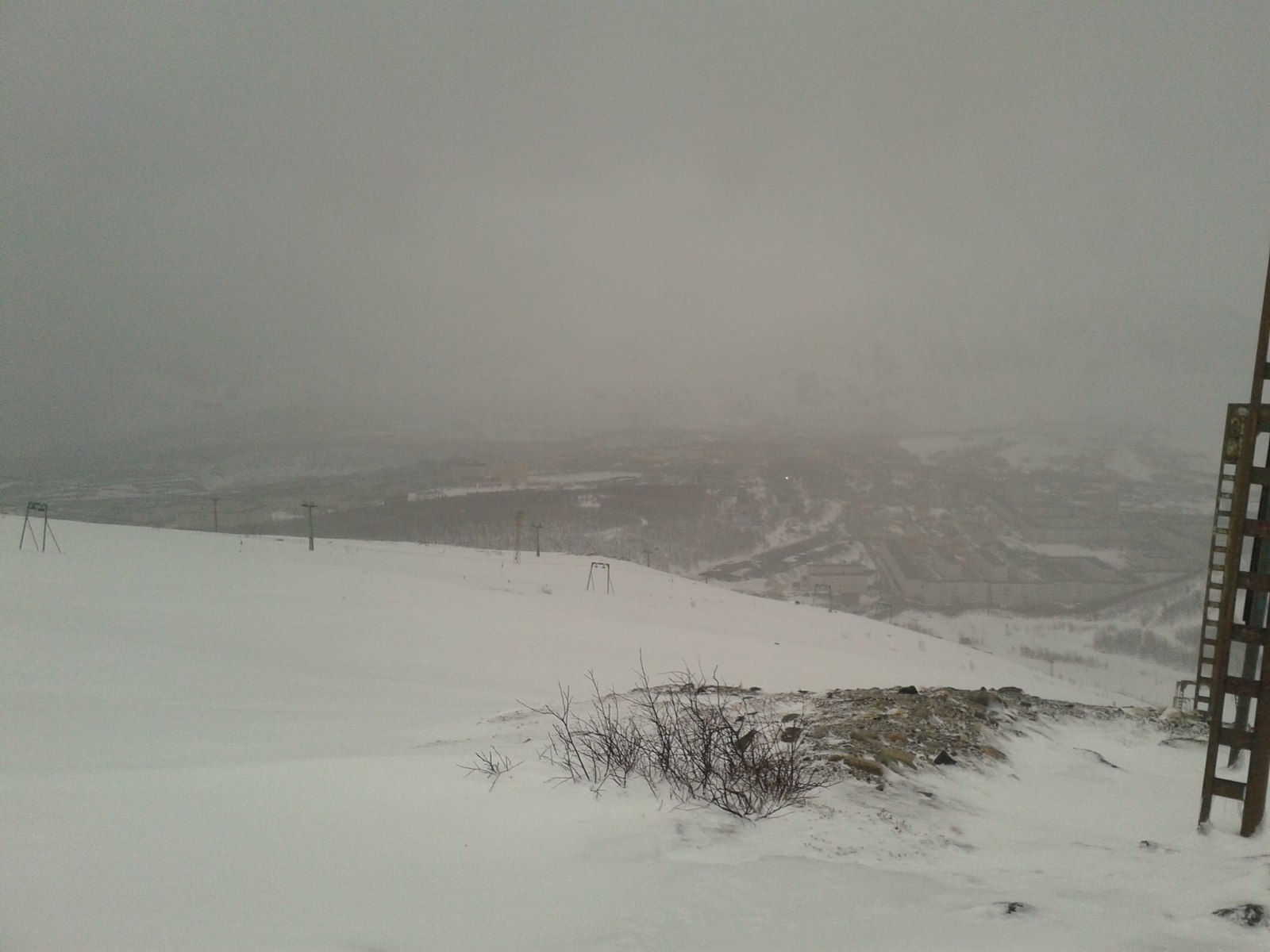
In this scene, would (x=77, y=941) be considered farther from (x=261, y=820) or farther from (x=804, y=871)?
(x=804, y=871)

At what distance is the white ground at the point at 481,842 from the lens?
2.57 meters

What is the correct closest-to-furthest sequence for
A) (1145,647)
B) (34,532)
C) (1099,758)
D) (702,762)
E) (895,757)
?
(702,762), (895,757), (1099,758), (34,532), (1145,647)

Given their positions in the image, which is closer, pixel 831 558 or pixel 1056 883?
pixel 1056 883

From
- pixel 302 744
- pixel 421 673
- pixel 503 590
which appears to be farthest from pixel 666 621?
pixel 302 744

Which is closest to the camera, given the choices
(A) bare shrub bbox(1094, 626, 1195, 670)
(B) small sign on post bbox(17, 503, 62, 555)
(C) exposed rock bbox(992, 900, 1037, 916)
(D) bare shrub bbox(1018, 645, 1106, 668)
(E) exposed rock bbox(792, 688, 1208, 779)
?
(C) exposed rock bbox(992, 900, 1037, 916)

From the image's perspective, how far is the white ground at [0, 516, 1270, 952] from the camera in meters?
2.57

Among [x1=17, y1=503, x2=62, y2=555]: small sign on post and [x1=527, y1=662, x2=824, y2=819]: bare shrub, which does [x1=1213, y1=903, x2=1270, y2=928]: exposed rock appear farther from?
[x1=17, y1=503, x2=62, y2=555]: small sign on post

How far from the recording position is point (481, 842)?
3357mm

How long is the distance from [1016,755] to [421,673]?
7716 millimetres

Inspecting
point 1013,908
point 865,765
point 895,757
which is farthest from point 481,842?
point 895,757

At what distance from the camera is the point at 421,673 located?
10.2 m

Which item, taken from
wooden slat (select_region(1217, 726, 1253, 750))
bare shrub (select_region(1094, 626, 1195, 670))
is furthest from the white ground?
bare shrub (select_region(1094, 626, 1195, 670))

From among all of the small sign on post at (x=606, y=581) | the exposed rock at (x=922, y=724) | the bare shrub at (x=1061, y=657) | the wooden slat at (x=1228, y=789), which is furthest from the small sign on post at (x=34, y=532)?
the bare shrub at (x=1061, y=657)

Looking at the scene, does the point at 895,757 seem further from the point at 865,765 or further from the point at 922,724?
the point at 922,724
